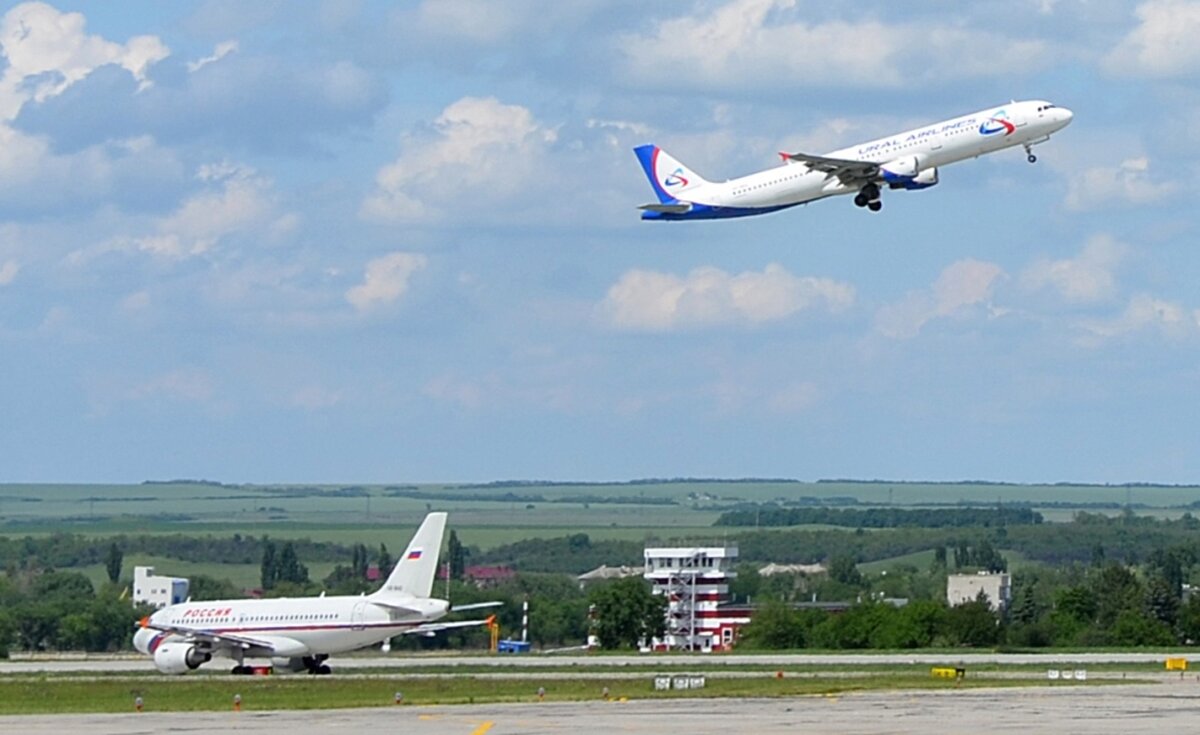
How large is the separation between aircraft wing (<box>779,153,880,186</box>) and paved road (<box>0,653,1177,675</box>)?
21.4m

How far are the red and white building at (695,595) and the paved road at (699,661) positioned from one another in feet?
177

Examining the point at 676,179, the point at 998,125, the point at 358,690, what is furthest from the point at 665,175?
the point at 358,690

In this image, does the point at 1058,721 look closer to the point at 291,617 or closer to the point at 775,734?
the point at 775,734

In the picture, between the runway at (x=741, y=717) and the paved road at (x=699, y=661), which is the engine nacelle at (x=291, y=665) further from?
the runway at (x=741, y=717)

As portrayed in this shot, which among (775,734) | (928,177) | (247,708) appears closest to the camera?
(775,734)

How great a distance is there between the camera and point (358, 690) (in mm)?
76812

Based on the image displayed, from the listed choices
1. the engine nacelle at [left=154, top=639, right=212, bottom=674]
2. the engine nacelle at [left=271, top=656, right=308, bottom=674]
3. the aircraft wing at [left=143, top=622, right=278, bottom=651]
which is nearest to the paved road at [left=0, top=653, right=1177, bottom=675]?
the engine nacelle at [left=154, top=639, right=212, bottom=674]

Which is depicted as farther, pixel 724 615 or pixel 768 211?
pixel 724 615

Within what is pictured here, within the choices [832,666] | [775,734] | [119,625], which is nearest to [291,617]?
[832,666]

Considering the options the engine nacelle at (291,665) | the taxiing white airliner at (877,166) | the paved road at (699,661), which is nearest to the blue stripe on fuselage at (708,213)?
the taxiing white airliner at (877,166)

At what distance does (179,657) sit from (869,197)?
3717 centimetres

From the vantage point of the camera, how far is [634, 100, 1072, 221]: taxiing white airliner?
4058 inches

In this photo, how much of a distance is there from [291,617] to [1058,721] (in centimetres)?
4268

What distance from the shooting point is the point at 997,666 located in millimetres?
87750
